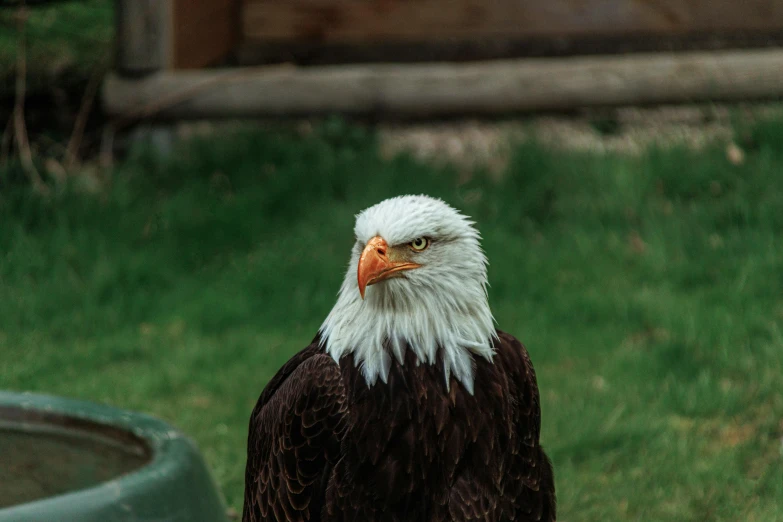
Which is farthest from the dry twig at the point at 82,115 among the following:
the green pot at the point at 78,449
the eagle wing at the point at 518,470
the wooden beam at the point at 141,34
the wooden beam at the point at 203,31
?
the eagle wing at the point at 518,470

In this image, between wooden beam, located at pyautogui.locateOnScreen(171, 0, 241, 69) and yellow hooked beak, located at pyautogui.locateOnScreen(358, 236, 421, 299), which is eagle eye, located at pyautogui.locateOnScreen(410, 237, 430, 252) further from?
wooden beam, located at pyautogui.locateOnScreen(171, 0, 241, 69)

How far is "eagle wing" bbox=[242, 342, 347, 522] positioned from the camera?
2.62m

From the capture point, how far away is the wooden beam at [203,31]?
22.0 ft

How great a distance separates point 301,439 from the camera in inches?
104

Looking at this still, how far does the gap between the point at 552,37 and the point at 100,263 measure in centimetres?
340

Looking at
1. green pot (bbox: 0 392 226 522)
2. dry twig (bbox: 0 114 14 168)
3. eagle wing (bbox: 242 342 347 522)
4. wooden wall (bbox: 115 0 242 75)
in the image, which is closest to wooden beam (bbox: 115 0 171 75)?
wooden wall (bbox: 115 0 242 75)

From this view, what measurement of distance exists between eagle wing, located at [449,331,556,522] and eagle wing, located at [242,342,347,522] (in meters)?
0.34

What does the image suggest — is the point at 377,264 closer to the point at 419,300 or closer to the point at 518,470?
the point at 419,300

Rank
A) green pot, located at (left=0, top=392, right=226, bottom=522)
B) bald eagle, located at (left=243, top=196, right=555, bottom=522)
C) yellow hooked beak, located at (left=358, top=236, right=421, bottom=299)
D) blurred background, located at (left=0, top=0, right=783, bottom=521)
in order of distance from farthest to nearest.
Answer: blurred background, located at (left=0, top=0, right=783, bottom=521) → green pot, located at (left=0, top=392, right=226, bottom=522) → bald eagle, located at (left=243, top=196, right=555, bottom=522) → yellow hooked beak, located at (left=358, top=236, right=421, bottom=299)

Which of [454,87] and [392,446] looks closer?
[392,446]

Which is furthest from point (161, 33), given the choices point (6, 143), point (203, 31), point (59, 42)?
point (59, 42)

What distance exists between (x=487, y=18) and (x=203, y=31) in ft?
6.26

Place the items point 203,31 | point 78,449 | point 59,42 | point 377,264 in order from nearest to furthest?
point 377,264, point 78,449, point 203,31, point 59,42

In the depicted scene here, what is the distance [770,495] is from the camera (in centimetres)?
362
